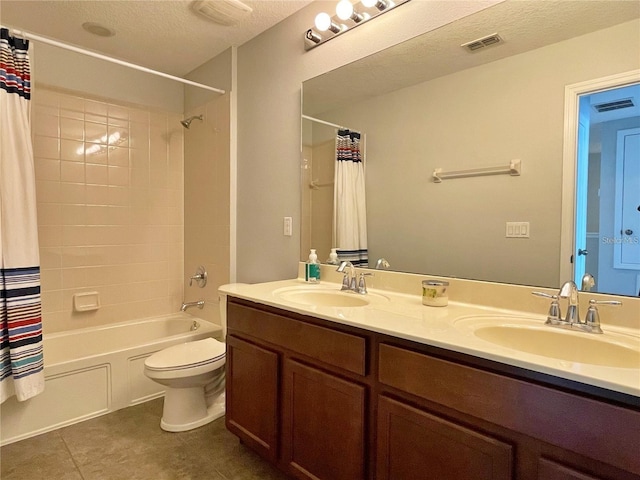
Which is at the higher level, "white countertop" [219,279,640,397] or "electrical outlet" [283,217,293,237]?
"electrical outlet" [283,217,293,237]

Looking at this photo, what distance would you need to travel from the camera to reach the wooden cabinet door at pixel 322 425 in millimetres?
1271

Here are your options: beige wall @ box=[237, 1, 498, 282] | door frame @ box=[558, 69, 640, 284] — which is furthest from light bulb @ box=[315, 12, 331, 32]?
door frame @ box=[558, 69, 640, 284]

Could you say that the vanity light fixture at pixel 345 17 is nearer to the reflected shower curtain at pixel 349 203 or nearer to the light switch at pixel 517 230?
the reflected shower curtain at pixel 349 203

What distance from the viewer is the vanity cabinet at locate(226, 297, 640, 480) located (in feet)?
2.72

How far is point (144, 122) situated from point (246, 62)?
1.04 m

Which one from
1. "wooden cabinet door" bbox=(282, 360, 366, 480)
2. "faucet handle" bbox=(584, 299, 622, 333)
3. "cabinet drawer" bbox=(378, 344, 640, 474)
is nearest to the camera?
"cabinet drawer" bbox=(378, 344, 640, 474)

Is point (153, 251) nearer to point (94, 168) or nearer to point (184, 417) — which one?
point (94, 168)

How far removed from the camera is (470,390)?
99 cm

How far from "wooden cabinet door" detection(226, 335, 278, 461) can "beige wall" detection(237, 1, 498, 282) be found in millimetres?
671

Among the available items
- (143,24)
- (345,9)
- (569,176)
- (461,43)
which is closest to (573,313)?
(569,176)

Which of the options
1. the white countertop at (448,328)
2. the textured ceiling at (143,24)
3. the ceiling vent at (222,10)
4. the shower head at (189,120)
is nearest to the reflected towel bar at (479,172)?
the white countertop at (448,328)

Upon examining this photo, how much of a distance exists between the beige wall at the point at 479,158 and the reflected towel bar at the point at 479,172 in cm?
2

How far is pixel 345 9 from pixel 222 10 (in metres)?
0.74

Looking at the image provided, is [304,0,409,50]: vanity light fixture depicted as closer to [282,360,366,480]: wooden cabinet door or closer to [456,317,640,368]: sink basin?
[456,317,640,368]: sink basin
